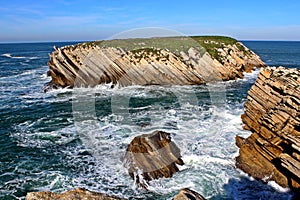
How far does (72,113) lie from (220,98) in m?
20.6

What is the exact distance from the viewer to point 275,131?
20.3 meters

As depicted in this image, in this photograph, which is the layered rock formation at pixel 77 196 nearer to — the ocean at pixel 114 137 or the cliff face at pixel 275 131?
the ocean at pixel 114 137

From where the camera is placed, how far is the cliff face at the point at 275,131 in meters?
18.0

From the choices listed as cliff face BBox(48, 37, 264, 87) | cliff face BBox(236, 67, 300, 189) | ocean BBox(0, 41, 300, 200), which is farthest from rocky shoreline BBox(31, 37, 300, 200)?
cliff face BBox(48, 37, 264, 87)

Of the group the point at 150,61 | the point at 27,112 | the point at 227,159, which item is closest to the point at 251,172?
the point at 227,159

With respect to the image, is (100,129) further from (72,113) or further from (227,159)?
(227,159)

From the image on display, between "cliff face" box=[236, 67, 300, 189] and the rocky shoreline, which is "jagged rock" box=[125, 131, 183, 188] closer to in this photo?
the rocky shoreline

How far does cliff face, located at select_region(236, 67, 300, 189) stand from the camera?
18047 millimetres

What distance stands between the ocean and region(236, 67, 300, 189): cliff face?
0.94m

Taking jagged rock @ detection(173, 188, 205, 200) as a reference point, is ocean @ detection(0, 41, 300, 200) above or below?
below

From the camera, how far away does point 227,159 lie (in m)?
22.0

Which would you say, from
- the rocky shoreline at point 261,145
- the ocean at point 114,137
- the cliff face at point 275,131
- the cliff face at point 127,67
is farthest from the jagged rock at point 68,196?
the cliff face at point 127,67

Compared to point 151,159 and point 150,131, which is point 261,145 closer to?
point 151,159

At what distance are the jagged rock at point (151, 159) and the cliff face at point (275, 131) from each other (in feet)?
16.1
